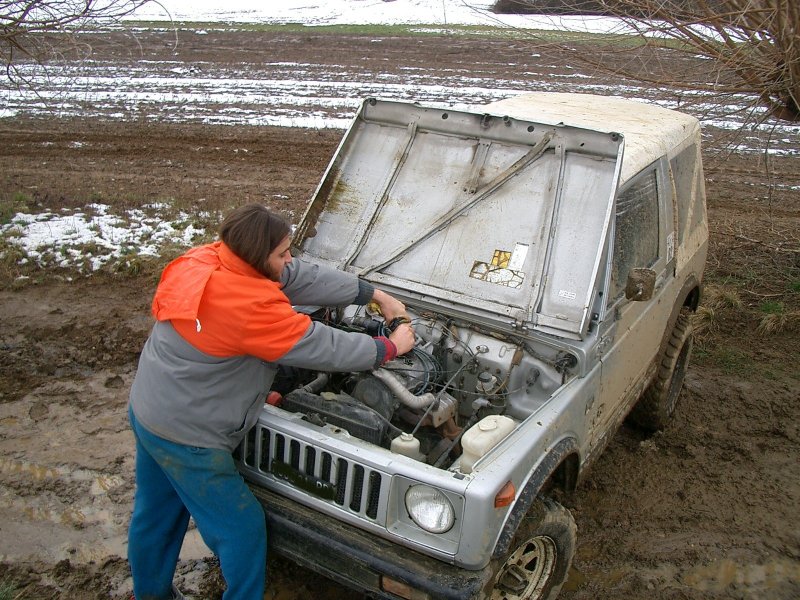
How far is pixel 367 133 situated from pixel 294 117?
33.0 feet

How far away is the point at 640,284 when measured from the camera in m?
3.38

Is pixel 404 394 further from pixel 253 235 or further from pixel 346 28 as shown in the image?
pixel 346 28

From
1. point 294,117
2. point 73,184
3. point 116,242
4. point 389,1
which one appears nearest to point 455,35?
point 389,1

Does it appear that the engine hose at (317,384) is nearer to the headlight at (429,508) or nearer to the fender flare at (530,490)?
the headlight at (429,508)

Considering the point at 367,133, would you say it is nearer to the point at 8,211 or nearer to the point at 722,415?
the point at 722,415

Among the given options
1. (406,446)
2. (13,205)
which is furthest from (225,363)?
(13,205)

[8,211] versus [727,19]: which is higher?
[727,19]

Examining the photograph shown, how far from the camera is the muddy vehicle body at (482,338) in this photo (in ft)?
8.95

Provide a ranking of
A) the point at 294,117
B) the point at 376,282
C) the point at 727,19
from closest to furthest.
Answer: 1. the point at 376,282
2. the point at 727,19
3. the point at 294,117

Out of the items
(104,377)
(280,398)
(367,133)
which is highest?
(367,133)

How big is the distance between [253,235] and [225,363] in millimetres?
499

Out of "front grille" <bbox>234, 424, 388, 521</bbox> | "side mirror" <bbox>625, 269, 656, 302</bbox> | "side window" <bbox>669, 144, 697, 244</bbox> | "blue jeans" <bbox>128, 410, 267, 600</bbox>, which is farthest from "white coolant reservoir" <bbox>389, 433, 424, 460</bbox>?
"side window" <bbox>669, 144, 697, 244</bbox>

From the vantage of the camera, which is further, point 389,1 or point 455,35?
point 389,1

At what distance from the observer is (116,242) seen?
25.1ft
